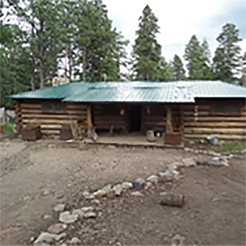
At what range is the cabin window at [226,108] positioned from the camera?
38.0ft

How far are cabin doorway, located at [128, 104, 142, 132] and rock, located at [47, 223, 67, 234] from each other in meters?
10.3

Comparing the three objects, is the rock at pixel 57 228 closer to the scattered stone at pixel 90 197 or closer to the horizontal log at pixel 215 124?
the scattered stone at pixel 90 197

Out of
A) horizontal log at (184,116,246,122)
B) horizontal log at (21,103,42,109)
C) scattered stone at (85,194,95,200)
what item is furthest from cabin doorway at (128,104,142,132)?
scattered stone at (85,194,95,200)

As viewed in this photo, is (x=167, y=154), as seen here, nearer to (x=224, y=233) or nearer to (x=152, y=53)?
(x=224, y=233)

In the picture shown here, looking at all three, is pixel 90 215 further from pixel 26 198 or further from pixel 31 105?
pixel 31 105

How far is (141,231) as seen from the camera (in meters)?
3.82

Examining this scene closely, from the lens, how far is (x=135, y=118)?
49.3 ft

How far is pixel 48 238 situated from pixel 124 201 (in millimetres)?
1649

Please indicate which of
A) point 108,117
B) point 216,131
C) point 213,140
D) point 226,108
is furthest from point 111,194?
point 108,117

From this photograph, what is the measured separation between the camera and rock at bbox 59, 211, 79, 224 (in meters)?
4.25

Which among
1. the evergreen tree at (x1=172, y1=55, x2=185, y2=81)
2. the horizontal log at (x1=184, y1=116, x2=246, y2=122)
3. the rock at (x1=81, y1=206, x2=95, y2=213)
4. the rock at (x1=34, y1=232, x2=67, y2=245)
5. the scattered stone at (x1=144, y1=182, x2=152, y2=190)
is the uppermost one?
the evergreen tree at (x1=172, y1=55, x2=185, y2=81)

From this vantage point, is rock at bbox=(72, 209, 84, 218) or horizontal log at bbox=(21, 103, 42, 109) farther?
horizontal log at bbox=(21, 103, 42, 109)

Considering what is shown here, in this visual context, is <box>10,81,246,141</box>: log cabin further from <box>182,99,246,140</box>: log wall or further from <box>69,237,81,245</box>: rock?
<box>69,237,81,245</box>: rock

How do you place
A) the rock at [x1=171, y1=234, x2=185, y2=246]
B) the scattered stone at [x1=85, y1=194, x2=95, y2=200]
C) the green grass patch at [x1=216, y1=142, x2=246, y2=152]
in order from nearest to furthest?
the rock at [x1=171, y1=234, x2=185, y2=246]
the scattered stone at [x1=85, y1=194, x2=95, y2=200]
the green grass patch at [x1=216, y1=142, x2=246, y2=152]
